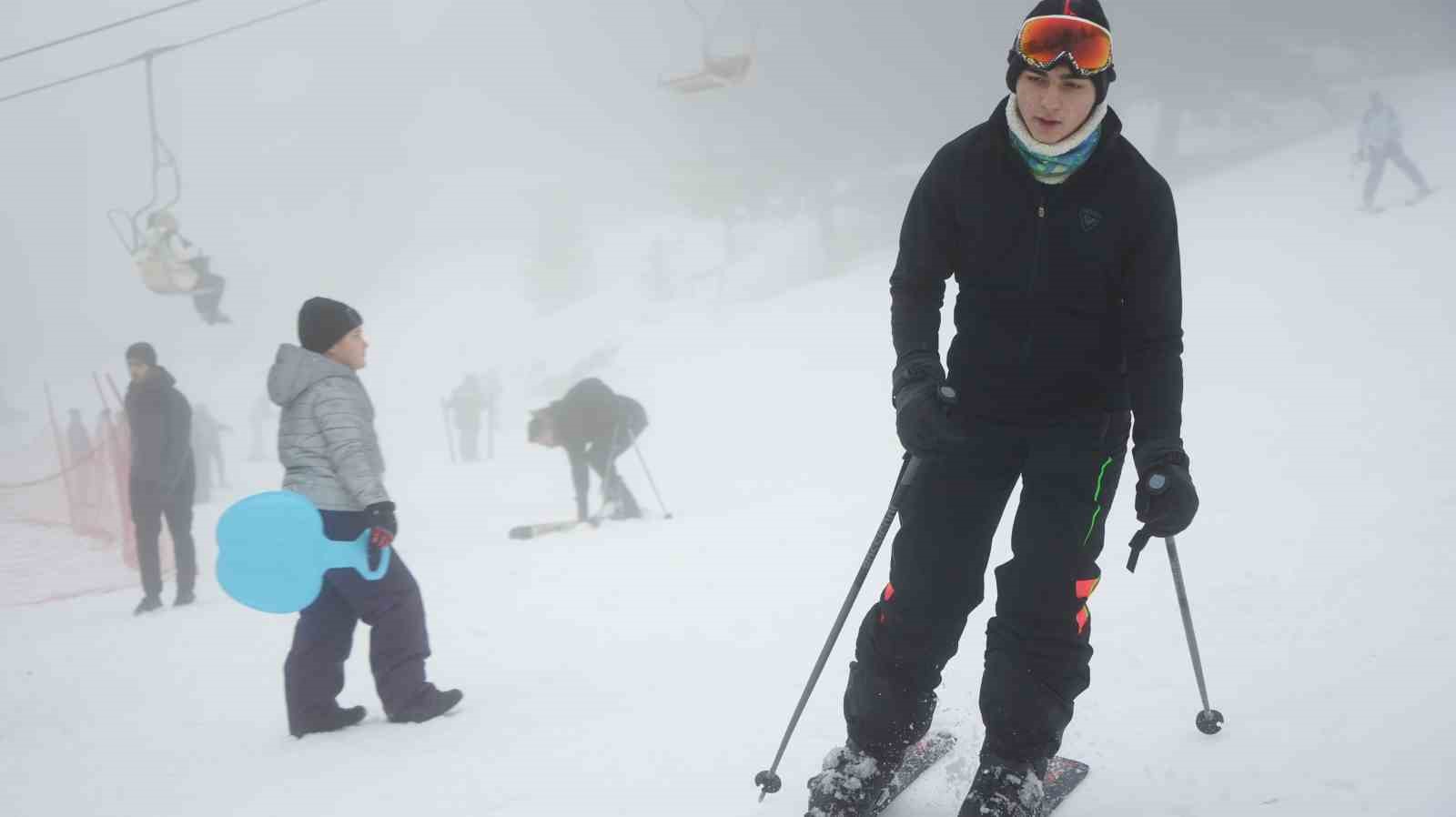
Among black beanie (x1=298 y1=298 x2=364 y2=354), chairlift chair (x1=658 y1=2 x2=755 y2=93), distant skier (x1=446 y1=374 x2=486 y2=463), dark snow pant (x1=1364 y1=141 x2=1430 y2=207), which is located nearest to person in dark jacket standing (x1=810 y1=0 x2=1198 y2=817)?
black beanie (x1=298 y1=298 x2=364 y2=354)

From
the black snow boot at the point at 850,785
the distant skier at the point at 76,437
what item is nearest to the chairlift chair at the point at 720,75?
the black snow boot at the point at 850,785

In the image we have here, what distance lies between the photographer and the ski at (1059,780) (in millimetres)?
2162

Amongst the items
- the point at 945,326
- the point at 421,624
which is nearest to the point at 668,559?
the point at 421,624

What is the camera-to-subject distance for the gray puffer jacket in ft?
11.5

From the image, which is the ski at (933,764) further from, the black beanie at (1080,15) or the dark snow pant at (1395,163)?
the dark snow pant at (1395,163)

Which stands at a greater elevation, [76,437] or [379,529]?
[379,529]

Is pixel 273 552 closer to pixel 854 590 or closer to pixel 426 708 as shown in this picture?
pixel 426 708

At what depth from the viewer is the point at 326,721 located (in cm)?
357

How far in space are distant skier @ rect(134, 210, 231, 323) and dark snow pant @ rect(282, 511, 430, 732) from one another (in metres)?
7.58

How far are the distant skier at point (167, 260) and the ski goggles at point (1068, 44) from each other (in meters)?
9.92

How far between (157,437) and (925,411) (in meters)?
6.41

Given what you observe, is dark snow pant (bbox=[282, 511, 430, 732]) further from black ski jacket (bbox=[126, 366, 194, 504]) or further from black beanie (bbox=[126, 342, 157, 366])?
black beanie (bbox=[126, 342, 157, 366])

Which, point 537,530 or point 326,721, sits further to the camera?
point 537,530

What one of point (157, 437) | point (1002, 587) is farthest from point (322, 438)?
point (157, 437)
